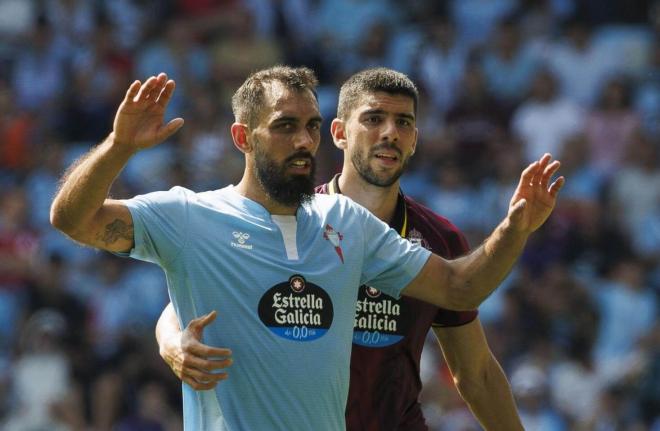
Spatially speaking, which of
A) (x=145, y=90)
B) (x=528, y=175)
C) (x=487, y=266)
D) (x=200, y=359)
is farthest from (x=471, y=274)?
(x=145, y=90)

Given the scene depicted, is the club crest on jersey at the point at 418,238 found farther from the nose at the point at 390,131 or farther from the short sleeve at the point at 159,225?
the short sleeve at the point at 159,225

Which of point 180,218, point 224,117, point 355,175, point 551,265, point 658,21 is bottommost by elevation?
point 180,218

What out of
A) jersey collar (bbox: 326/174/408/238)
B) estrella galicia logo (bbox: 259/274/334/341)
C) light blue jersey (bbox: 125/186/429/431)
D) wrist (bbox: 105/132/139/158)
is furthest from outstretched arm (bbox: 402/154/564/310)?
wrist (bbox: 105/132/139/158)

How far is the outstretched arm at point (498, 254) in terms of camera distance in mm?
5141

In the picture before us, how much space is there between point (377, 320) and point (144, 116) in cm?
168

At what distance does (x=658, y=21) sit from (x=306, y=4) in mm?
3798

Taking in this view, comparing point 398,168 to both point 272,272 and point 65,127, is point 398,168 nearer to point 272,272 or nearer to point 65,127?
point 272,272

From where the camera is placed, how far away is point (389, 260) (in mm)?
5324

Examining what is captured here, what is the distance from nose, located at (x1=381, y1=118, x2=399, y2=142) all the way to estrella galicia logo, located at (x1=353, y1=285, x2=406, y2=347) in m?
0.70

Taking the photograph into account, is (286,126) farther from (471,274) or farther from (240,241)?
(471,274)

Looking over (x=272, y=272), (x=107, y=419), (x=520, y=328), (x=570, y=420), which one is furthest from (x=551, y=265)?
(x=272, y=272)

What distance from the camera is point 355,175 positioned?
20.7 feet

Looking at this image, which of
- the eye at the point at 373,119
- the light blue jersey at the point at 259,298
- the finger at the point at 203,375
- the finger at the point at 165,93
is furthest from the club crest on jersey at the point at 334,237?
the eye at the point at 373,119

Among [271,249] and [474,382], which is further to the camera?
[474,382]
